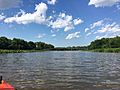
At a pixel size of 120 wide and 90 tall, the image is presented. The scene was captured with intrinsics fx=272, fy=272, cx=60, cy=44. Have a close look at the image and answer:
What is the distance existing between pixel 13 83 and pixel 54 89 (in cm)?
463

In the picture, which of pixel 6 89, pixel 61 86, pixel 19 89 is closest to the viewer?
pixel 6 89

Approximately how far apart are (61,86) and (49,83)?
6.16ft

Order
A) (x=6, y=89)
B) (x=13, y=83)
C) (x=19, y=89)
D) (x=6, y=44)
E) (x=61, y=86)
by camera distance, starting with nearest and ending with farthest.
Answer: (x=6, y=89) < (x=19, y=89) < (x=61, y=86) < (x=13, y=83) < (x=6, y=44)

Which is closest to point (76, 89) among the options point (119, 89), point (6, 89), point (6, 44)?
point (119, 89)

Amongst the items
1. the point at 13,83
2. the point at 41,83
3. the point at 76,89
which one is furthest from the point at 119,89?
the point at 13,83

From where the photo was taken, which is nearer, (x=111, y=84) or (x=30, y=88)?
(x=30, y=88)

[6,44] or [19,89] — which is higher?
[6,44]

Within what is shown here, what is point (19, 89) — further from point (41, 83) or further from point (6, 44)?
point (6, 44)

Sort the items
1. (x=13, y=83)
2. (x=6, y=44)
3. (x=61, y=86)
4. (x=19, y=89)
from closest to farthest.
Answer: (x=19, y=89) → (x=61, y=86) → (x=13, y=83) → (x=6, y=44)

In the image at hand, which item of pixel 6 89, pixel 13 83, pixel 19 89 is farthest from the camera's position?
pixel 13 83

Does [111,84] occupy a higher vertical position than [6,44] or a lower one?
lower

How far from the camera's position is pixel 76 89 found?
21562mm

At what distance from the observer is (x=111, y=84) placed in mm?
23766

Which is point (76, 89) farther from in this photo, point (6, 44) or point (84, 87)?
point (6, 44)
